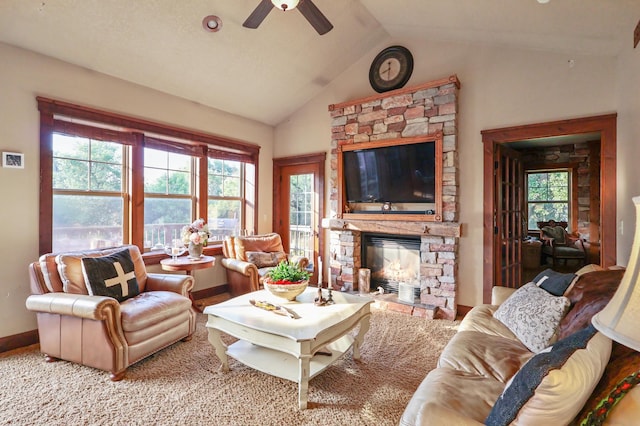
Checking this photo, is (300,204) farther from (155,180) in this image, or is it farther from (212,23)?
(212,23)

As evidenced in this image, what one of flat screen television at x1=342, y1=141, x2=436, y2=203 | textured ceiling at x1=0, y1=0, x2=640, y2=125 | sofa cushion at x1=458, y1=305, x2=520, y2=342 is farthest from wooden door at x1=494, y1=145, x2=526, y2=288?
sofa cushion at x1=458, y1=305, x2=520, y2=342

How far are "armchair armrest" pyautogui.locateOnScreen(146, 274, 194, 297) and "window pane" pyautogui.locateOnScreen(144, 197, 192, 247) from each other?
3.05ft

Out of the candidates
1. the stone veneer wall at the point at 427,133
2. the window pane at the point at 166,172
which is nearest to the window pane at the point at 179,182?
the window pane at the point at 166,172

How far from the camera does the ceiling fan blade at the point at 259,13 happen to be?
→ 2.56 meters

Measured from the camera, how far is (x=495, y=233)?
3.84 meters

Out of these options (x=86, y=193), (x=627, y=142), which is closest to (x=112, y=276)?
(x=86, y=193)

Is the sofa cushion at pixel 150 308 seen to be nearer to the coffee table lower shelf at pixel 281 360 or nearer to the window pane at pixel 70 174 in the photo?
the coffee table lower shelf at pixel 281 360

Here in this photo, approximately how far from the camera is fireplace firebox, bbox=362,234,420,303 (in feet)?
14.2

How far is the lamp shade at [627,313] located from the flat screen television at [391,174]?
3222 millimetres

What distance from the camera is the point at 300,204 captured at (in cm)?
554

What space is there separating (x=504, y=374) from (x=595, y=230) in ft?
18.4

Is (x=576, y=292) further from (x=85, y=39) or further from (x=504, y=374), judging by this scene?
(x=85, y=39)

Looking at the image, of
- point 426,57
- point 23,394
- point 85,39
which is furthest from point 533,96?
point 23,394

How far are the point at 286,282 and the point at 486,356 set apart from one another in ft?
4.99
